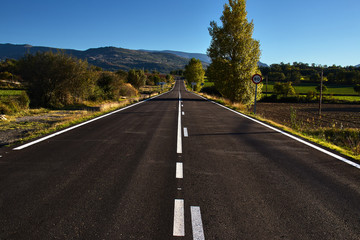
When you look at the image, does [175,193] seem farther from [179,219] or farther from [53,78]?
[53,78]

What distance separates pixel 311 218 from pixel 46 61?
2179 centimetres

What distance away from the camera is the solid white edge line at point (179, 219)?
8.98ft

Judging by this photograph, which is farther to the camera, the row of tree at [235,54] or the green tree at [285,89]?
the green tree at [285,89]

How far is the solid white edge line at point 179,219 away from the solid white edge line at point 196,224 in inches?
5.1

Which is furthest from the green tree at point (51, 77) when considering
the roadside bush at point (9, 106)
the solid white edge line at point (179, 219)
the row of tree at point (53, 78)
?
the solid white edge line at point (179, 219)

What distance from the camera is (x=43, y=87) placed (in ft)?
64.1

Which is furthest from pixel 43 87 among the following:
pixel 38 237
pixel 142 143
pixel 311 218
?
pixel 311 218

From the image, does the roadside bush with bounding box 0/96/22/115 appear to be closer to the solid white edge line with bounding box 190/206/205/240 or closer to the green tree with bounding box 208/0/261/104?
the solid white edge line with bounding box 190/206/205/240

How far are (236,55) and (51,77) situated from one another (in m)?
19.3

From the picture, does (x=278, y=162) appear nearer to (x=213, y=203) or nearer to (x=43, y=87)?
(x=213, y=203)

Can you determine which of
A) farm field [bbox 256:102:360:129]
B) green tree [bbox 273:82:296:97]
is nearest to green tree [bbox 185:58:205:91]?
green tree [bbox 273:82:296:97]

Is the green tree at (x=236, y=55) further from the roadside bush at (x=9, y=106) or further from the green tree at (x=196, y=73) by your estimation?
the green tree at (x=196, y=73)

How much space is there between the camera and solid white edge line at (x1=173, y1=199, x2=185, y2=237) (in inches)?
108

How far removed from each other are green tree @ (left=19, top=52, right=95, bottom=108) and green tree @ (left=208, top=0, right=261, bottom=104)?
605 inches
